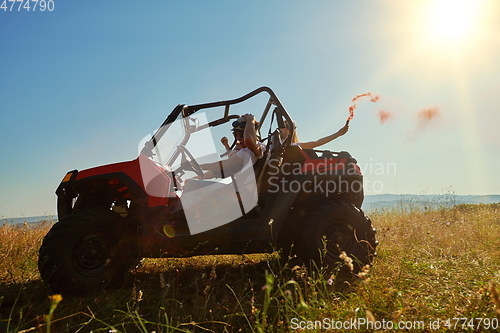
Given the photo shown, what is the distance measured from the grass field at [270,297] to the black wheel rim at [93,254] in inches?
10.8

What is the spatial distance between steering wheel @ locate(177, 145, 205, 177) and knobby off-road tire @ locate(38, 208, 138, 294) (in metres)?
0.95

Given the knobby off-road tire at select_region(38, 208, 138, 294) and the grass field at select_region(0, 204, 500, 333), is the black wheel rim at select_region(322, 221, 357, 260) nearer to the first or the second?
the grass field at select_region(0, 204, 500, 333)

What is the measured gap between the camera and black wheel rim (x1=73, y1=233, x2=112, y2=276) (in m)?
3.20

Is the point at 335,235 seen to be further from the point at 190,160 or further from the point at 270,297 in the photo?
the point at 190,160

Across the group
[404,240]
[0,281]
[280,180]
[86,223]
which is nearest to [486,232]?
[404,240]

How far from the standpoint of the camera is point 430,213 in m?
9.80

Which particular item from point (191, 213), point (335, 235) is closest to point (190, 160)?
point (191, 213)

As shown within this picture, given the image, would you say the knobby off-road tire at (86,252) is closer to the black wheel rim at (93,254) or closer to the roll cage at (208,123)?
the black wheel rim at (93,254)

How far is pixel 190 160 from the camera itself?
3902 mm

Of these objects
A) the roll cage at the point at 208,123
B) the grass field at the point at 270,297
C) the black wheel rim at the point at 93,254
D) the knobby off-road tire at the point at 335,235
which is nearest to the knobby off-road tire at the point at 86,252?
the black wheel rim at the point at 93,254

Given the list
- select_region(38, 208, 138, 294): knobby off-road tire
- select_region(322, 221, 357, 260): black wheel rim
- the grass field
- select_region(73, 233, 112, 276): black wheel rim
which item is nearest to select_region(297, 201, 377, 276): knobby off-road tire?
select_region(322, 221, 357, 260): black wheel rim

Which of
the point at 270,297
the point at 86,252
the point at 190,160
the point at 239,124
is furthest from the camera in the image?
the point at 239,124

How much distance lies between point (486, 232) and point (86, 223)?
659cm

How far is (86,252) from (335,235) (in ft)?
8.42
